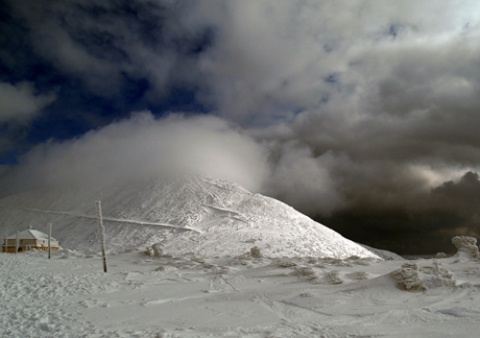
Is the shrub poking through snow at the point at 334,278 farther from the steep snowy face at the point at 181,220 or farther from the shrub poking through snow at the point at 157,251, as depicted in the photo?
the shrub poking through snow at the point at 157,251

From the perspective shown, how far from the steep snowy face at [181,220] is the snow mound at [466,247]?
12815mm

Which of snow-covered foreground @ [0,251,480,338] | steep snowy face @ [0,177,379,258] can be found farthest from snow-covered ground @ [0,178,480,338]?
steep snowy face @ [0,177,379,258]

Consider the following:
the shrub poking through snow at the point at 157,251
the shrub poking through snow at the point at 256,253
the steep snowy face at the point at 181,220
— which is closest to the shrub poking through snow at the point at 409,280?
the shrub poking through snow at the point at 256,253

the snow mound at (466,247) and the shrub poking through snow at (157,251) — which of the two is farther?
the shrub poking through snow at (157,251)

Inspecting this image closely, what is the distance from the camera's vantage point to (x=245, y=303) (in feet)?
46.8

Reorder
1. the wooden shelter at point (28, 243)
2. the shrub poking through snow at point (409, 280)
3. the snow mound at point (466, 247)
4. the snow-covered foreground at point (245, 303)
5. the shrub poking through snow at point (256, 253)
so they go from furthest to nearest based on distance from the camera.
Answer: the wooden shelter at point (28, 243) → the shrub poking through snow at point (256, 253) → the snow mound at point (466, 247) → the shrub poking through snow at point (409, 280) → the snow-covered foreground at point (245, 303)

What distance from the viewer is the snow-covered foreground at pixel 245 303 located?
1091 centimetres

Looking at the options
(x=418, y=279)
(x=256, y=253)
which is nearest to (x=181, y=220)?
(x=256, y=253)

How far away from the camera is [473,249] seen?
1005 inches

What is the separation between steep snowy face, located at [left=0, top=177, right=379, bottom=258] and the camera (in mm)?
37125

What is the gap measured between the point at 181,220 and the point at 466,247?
29949 mm

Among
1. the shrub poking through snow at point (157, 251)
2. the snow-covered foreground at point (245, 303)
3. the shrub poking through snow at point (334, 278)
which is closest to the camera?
the snow-covered foreground at point (245, 303)

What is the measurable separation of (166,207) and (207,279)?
1198 inches

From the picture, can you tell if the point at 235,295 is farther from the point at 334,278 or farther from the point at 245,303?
the point at 334,278
